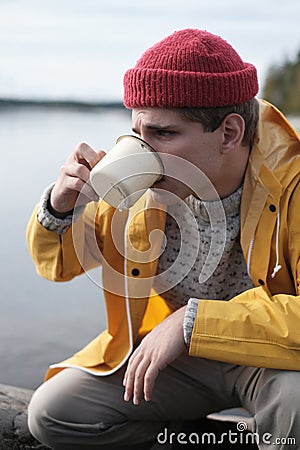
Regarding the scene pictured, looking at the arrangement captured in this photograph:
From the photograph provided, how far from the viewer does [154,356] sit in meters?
1.46

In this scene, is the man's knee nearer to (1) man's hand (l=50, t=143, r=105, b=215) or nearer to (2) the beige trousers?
(2) the beige trousers

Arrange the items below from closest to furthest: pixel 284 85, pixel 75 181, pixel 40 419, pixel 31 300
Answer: pixel 75 181, pixel 40 419, pixel 31 300, pixel 284 85

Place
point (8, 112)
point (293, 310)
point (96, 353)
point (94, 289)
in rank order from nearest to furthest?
point (293, 310)
point (96, 353)
point (94, 289)
point (8, 112)

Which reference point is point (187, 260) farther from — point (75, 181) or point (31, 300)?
point (31, 300)

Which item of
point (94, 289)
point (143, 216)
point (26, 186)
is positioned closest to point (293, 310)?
point (143, 216)

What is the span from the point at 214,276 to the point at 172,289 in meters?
A: 0.10

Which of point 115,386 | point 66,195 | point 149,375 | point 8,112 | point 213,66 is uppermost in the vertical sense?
point 213,66

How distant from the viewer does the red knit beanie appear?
4.92ft

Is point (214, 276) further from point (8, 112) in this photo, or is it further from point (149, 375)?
point (8, 112)

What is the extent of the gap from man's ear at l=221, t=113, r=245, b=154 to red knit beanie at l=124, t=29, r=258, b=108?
0.03 metres

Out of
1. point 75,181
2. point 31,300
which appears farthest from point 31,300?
point 75,181

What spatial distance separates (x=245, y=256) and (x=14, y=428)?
63cm

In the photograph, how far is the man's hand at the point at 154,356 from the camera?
4.75 feet

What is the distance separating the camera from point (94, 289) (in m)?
3.12
